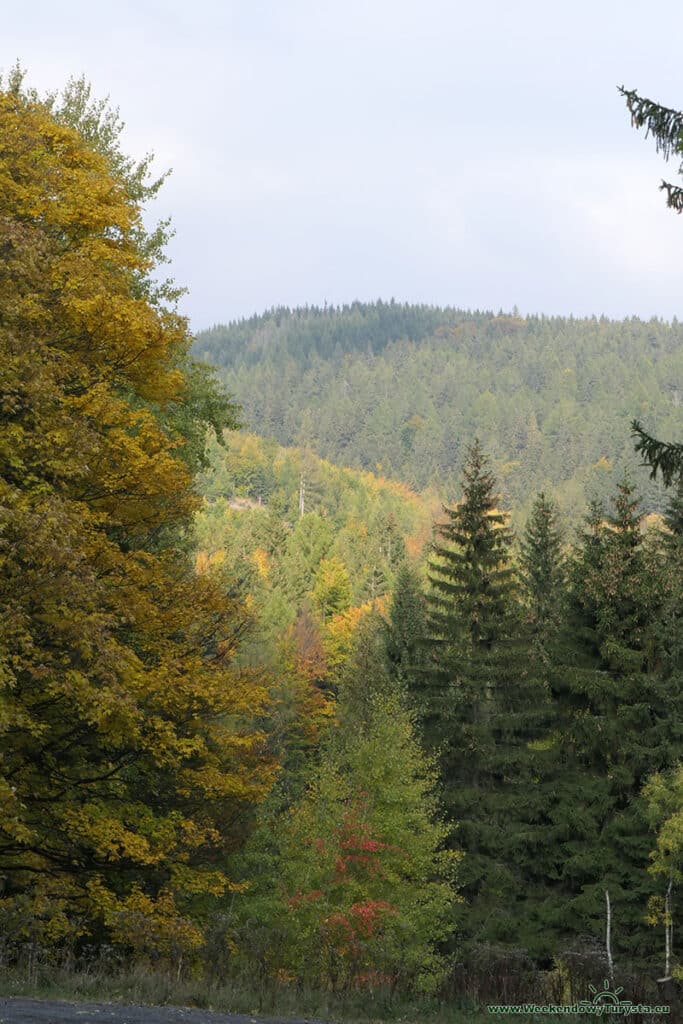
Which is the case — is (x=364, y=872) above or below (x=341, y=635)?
above

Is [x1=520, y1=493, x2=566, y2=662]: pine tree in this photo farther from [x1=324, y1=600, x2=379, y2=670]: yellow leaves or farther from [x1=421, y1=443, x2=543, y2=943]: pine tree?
[x1=324, y1=600, x2=379, y2=670]: yellow leaves

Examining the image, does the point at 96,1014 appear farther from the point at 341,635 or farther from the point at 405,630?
the point at 341,635

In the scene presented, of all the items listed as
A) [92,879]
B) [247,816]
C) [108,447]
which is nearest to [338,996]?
[92,879]

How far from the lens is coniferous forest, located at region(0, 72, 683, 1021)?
1475 cm

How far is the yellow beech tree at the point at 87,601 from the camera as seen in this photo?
45.9 feet

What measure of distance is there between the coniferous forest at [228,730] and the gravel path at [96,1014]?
1017mm

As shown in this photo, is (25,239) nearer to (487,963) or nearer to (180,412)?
(180,412)

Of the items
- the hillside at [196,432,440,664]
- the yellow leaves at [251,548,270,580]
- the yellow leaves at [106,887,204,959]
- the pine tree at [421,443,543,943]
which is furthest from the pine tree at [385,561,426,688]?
the yellow leaves at [251,548,270,580]

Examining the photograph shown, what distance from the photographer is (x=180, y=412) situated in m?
23.5

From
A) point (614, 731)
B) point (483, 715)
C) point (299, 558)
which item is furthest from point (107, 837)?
point (299, 558)

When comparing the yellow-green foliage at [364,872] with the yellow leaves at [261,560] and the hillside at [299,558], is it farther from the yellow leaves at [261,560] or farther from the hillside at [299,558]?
the yellow leaves at [261,560]

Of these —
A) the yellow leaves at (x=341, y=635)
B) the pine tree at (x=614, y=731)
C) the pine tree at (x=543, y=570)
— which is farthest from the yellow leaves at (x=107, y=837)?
the yellow leaves at (x=341, y=635)

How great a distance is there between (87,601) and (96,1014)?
500 centimetres

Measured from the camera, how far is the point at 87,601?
1427 cm
